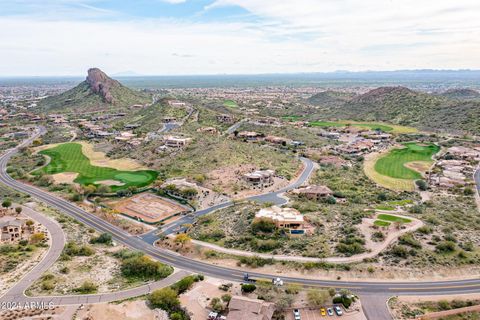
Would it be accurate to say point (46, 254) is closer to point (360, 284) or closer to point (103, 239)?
point (103, 239)

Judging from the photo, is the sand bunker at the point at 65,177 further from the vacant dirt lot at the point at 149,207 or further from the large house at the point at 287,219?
the large house at the point at 287,219

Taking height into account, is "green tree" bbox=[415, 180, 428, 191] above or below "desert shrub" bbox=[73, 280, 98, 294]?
above

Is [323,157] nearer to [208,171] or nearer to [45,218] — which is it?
[208,171]

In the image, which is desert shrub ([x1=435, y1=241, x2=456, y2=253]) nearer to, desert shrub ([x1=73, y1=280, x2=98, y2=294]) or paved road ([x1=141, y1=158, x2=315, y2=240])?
paved road ([x1=141, y1=158, x2=315, y2=240])

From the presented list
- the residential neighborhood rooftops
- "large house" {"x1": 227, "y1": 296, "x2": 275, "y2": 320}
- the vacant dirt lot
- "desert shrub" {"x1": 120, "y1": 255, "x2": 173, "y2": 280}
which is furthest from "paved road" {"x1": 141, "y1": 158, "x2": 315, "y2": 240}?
"large house" {"x1": 227, "y1": 296, "x2": 275, "y2": 320}

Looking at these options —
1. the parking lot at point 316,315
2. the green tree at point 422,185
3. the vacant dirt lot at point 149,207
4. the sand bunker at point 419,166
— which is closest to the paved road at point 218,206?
the vacant dirt lot at point 149,207

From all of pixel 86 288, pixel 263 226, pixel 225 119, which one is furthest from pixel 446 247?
pixel 225 119
